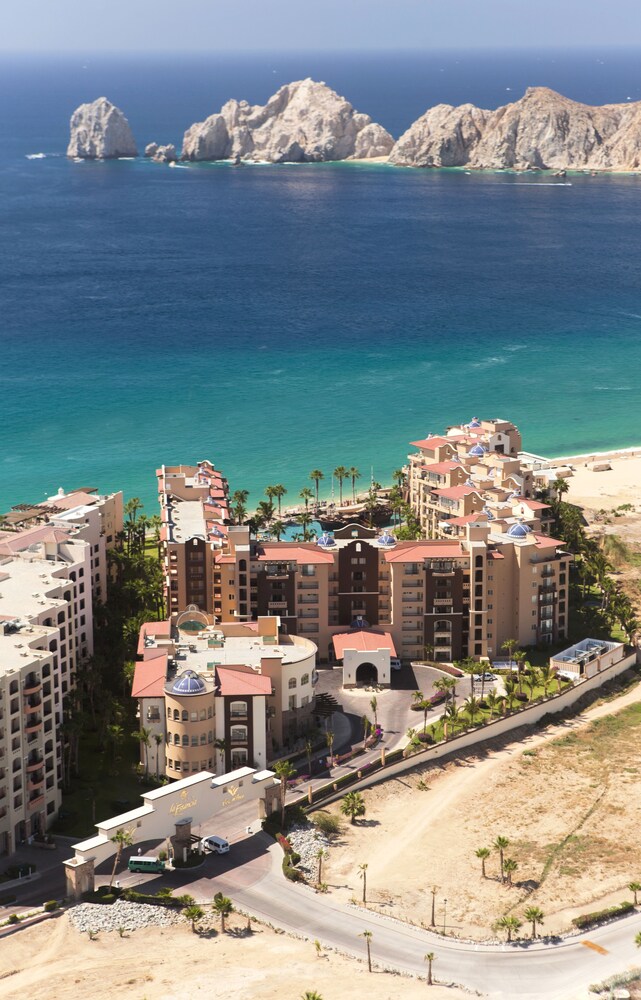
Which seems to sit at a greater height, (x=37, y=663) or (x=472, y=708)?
(x=37, y=663)

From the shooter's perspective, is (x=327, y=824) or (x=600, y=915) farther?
(x=327, y=824)

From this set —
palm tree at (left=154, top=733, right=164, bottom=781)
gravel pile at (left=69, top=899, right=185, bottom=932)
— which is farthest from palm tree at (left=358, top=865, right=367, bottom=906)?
palm tree at (left=154, top=733, right=164, bottom=781)

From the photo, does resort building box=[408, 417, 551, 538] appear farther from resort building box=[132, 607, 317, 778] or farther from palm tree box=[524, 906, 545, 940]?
palm tree box=[524, 906, 545, 940]

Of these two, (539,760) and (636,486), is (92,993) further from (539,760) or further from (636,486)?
(636,486)

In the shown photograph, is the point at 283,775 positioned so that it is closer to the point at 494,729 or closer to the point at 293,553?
the point at 494,729

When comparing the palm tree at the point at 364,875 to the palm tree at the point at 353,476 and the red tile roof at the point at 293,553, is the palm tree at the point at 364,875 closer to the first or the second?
the red tile roof at the point at 293,553


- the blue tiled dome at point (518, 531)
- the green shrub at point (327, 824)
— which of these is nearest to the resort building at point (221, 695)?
the green shrub at point (327, 824)

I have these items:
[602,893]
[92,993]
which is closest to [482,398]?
[602,893]

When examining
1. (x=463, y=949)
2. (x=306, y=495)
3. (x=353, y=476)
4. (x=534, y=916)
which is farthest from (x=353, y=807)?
(x=353, y=476)
